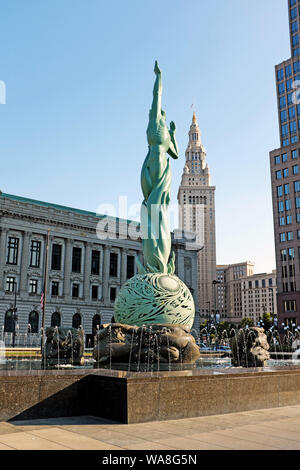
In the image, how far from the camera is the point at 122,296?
17.2 metres

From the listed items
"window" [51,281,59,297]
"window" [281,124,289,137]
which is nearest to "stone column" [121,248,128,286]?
"window" [51,281,59,297]

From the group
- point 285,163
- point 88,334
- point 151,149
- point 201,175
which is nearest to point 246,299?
point 201,175

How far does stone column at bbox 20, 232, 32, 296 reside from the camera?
Result: 55109 millimetres

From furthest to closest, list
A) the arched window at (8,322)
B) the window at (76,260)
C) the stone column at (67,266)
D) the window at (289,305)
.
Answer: the window at (289,305)
the window at (76,260)
the stone column at (67,266)
the arched window at (8,322)

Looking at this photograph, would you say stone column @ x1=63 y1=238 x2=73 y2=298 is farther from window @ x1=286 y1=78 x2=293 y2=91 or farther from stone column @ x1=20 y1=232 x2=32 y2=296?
window @ x1=286 y1=78 x2=293 y2=91

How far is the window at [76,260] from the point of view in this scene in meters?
61.3

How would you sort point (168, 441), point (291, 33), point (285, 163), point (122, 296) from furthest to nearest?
1. point (291, 33)
2. point (285, 163)
3. point (122, 296)
4. point (168, 441)

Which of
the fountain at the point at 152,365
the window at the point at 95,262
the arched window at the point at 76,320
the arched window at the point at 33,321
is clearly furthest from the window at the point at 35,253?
the fountain at the point at 152,365

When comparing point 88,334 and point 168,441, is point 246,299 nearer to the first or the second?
point 88,334

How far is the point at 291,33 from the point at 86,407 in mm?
84029

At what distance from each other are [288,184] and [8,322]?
Result: 49.0 metres

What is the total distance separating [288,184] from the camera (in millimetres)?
71438

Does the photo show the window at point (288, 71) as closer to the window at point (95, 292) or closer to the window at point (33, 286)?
the window at point (95, 292)

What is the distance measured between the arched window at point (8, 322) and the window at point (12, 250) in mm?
6564
